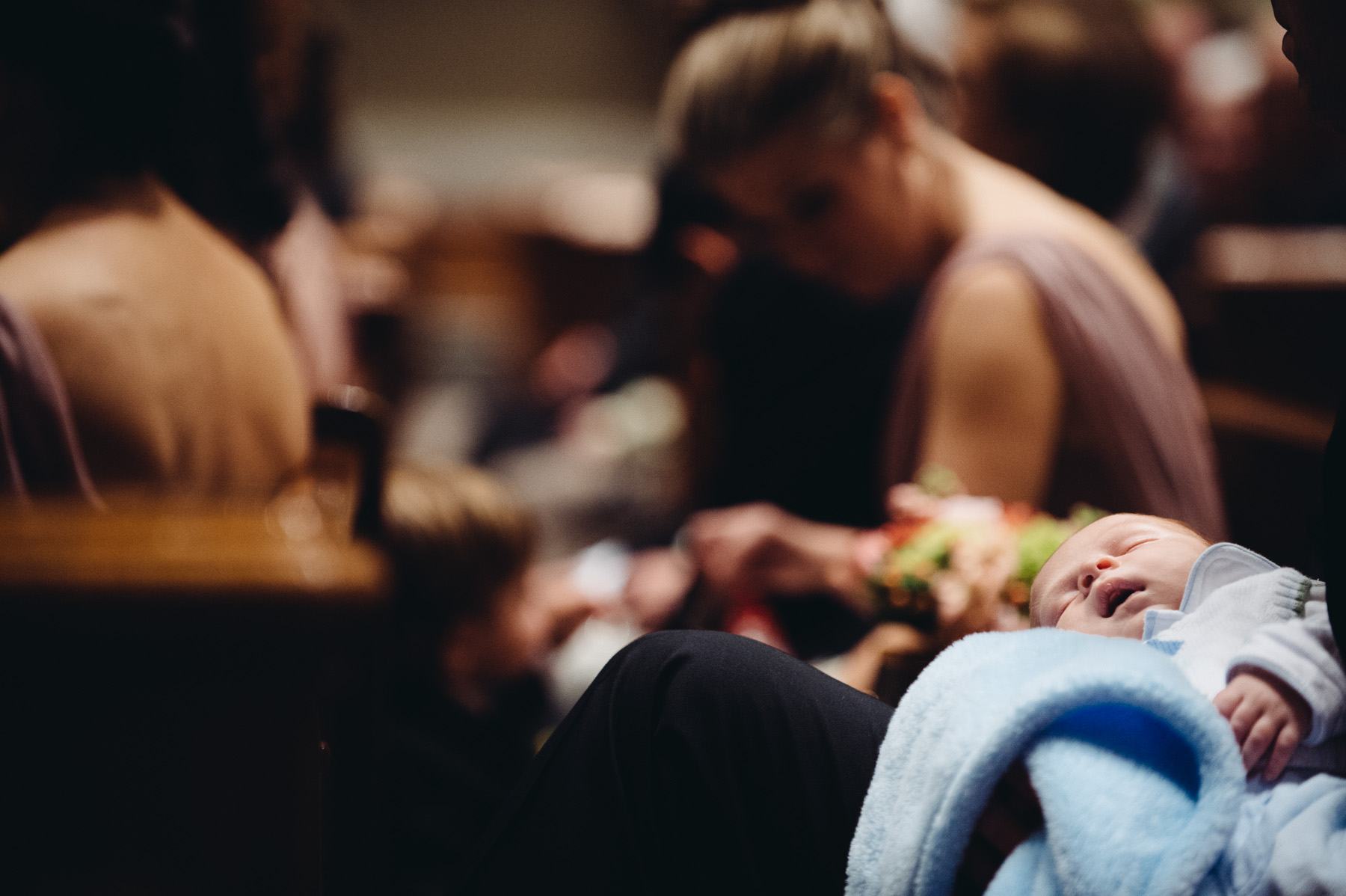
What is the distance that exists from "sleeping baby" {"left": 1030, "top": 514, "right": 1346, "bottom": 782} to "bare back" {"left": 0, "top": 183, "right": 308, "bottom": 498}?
811 millimetres

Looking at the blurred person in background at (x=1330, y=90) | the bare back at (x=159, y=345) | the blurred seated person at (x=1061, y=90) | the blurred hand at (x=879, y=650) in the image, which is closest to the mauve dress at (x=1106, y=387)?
the blurred hand at (x=879, y=650)

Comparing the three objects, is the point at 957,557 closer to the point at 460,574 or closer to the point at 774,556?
the point at 774,556

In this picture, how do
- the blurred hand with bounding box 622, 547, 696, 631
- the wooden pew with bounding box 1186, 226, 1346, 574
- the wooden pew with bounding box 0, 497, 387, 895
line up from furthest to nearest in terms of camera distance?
1. the blurred hand with bounding box 622, 547, 696, 631
2. the wooden pew with bounding box 1186, 226, 1346, 574
3. the wooden pew with bounding box 0, 497, 387, 895

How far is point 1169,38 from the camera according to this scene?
334 centimetres

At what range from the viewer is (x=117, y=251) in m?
1.04

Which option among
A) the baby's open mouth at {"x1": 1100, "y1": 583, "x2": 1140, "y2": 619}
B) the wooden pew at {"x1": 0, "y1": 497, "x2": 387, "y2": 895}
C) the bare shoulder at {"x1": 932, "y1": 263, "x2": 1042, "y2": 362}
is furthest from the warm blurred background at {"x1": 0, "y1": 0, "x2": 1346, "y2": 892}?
the bare shoulder at {"x1": 932, "y1": 263, "x2": 1042, "y2": 362}

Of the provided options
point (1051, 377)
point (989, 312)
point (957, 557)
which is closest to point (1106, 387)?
point (1051, 377)

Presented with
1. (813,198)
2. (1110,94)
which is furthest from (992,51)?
(813,198)

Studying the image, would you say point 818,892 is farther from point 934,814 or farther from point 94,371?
point 94,371

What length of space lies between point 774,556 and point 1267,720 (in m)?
0.99

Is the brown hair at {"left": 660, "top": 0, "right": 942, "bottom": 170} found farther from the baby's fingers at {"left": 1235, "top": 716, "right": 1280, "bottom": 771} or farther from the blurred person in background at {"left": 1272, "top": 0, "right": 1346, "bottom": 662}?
the baby's fingers at {"left": 1235, "top": 716, "right": 1280, "bottom": 771}

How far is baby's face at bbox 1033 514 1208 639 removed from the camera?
67 centimetres

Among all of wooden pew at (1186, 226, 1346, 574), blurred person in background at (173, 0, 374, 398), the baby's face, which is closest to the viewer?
the baby's face

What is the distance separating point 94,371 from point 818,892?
77 centimetres
